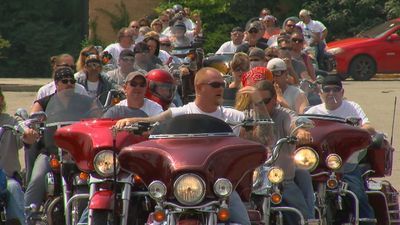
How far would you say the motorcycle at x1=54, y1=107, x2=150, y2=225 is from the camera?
848 centimetres

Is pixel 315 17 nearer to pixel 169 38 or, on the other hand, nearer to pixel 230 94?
pixel 169 38

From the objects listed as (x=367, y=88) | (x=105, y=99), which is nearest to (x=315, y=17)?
(x=367, y=88)

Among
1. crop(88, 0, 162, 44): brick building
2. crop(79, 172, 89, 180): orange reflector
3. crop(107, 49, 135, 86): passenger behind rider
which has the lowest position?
crop(79, 172, 89, 180): orange reflector

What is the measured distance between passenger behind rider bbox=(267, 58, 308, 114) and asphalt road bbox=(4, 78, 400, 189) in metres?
4.76

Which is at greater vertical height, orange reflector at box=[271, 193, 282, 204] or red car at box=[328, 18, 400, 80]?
red car at box=[328, 18, 400, 80]

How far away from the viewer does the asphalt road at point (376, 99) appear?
20570mm

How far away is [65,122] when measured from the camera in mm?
9984

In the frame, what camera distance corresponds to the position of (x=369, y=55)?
30.7 meters

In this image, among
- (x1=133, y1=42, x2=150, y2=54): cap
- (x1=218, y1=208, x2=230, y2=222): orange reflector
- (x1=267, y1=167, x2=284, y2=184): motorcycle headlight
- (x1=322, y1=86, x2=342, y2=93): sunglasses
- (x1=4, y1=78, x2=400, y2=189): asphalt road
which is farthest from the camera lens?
(x1=4, y1=78, x2=400, y2=189): asphalt road

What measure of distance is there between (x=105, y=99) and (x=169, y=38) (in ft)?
27.0

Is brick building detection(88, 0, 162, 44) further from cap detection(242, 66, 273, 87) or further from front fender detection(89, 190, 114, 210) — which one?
front fender detection(89, 190, 114, 210)

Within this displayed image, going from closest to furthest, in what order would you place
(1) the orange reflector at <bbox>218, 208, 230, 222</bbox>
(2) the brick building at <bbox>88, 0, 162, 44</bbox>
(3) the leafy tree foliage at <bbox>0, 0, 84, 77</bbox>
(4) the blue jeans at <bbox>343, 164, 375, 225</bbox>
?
1. (1) the orange reflector at <bbox>218, 208, 230, 222</bbox>
2. (4) the blue jeans at <bbox>343, 164, 375, 225</bbox>
3. (2) the brick building at <bbox>88, 0, 162, 44</bbox>
4. (3) the leafy tree foliage at <bbox>0, 0, 84, 77</bbox>

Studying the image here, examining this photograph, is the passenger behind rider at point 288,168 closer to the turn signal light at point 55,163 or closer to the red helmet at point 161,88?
the turn signal light at point 55,163

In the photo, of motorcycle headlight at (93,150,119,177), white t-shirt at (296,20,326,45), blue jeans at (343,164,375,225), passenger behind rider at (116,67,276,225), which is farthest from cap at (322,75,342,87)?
white t-shirt at (296,20,326,45)
